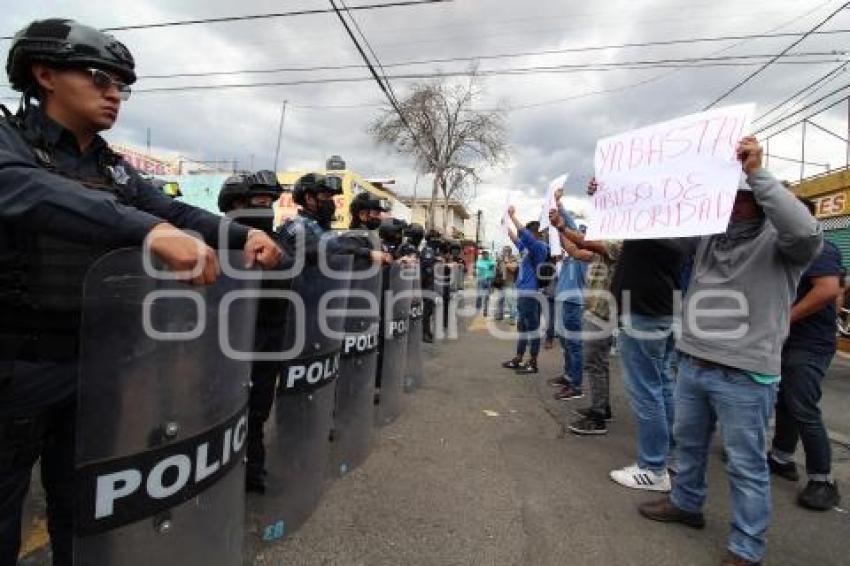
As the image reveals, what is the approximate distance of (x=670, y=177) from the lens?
9.74 feet

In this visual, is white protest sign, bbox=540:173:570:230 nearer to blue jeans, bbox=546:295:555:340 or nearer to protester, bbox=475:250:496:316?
blue jeans, bbox=546:295:555:340

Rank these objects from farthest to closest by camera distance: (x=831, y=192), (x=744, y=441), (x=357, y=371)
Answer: (x=831, y=192)
(x=357, y=371)
(x=744, y=441)

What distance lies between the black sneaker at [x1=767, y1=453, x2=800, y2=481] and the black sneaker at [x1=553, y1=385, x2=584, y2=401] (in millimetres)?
2184

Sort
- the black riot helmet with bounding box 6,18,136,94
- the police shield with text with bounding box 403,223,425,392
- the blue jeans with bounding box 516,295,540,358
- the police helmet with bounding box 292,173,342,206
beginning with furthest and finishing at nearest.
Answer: the blue jeans with bounding box 516,295,540,358, the police shield with text with bounding box 403,223,425,392, the police helmet with bounding box 292,173,342,206, the black riot helmet with bounding box 6,18,136,94

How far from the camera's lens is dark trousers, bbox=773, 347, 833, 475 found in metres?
3.62

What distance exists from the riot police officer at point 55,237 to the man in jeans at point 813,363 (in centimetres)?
349

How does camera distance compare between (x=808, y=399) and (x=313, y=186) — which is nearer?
(x=808, y=399)

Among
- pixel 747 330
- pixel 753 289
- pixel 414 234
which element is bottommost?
pixel 747 330

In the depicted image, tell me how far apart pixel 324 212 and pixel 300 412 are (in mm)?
1664

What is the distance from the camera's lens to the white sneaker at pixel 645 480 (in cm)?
370

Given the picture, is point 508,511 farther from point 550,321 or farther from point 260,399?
point 550,321

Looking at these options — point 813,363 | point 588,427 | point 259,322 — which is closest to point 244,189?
point 259,322

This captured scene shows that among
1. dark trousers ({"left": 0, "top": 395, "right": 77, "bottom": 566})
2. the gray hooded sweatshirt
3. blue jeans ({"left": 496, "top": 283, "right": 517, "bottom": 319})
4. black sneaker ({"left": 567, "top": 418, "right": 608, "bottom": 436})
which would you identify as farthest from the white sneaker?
blue jeans ({"left": 496, "top": 283, "right": 517, "bottom": 319})

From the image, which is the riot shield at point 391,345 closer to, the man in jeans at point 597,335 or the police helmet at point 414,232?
the man in jeans at point 597,335
